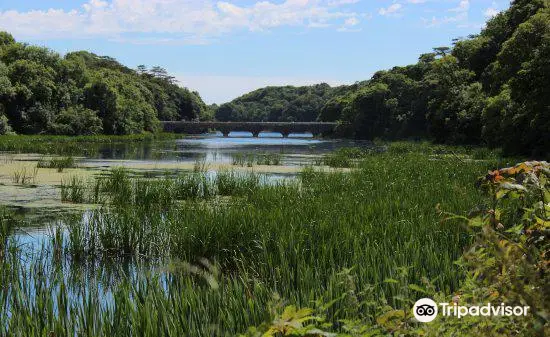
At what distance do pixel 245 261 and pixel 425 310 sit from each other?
5283 mm

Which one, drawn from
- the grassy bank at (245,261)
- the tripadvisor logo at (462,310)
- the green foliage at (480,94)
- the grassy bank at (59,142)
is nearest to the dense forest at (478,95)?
the green foliage at (480,94)

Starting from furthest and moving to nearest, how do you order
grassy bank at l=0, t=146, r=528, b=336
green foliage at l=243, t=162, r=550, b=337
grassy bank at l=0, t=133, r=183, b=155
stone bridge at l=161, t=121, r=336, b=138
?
1. stone bridge at l=161, t=121, r=336, b=138
2. grassy bank at l=0, t=133, r=183, b=155
3. grassy bank at l=0, t=146, r=528, b=336
4. green foliage at l=243, t=162, r=550, b=337

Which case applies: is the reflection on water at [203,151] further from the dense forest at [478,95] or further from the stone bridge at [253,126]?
the stone bridge at [253,126]

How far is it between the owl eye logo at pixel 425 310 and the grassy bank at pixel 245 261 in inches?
18.3

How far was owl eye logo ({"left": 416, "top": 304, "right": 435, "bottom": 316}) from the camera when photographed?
315 centimetres

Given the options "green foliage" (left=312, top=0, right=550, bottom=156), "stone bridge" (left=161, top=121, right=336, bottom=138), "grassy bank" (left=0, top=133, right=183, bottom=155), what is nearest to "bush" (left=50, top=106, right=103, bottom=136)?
"grassy bank" (left=0, top=133, right=183, bottom=155)

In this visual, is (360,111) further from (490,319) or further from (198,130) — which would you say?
(490,319)

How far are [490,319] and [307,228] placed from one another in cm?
616

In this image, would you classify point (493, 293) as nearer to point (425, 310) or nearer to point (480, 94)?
point (425, 310)

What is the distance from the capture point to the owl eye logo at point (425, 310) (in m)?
3.15

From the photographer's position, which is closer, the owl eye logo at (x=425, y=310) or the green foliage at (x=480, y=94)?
the owl eye logo at (x=425, y=310)

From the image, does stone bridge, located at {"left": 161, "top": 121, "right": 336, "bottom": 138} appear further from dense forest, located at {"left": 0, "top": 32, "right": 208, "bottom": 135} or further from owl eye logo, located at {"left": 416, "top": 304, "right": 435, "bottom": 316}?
owl eye logo, located at {"left": 416, "top": 304, "right": 435, "bottom": 316}

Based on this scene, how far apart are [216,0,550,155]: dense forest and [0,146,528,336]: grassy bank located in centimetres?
1495

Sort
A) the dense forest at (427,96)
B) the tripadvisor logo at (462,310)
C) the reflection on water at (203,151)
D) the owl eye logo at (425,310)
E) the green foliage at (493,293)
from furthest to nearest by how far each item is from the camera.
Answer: the reflection on water at (203,151), the dense forest at (427,96), the owl eye logo at (425,310), the tripadvisor logo at (462,310), the green foliage at (493,293)
